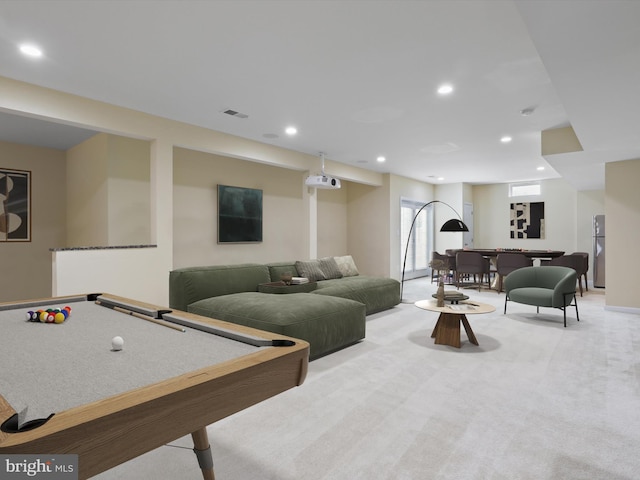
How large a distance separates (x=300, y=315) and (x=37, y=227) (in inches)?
201

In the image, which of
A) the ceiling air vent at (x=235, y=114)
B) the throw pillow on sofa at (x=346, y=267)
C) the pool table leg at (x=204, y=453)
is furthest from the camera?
the throw pillow on sofa at (x=346, y=267)

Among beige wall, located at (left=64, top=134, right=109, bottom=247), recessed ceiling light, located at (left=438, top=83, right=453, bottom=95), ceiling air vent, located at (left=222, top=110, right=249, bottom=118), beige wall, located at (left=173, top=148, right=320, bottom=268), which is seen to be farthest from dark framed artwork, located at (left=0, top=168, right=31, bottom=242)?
recessed ceiling light, located at (left=438, top=83, right=453, bottom=95)

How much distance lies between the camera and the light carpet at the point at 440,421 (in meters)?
1.84

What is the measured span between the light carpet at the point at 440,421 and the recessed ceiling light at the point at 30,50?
3.17 m

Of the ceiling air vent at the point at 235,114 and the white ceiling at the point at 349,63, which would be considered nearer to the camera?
the white ceiling at the point at 349,63

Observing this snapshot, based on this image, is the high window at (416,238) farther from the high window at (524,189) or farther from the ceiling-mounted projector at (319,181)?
the ceiling-mounted projector at (319,181)

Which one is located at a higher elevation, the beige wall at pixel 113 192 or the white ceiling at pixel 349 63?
the white ceiling at pixel 349 63

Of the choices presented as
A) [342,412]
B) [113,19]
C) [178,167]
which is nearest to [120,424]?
[342,412]

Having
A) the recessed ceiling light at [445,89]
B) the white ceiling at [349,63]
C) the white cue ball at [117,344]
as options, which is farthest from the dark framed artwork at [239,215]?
the white cue ball at [117,344]

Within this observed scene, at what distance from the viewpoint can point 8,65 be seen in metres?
3.27

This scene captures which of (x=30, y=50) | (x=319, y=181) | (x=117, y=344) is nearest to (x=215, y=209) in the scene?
(x=319, y=181)

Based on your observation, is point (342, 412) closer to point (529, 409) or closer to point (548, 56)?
point (529, 409)

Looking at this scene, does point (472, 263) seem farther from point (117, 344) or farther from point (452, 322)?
point (117, 344)

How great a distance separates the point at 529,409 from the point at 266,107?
3.82 m
